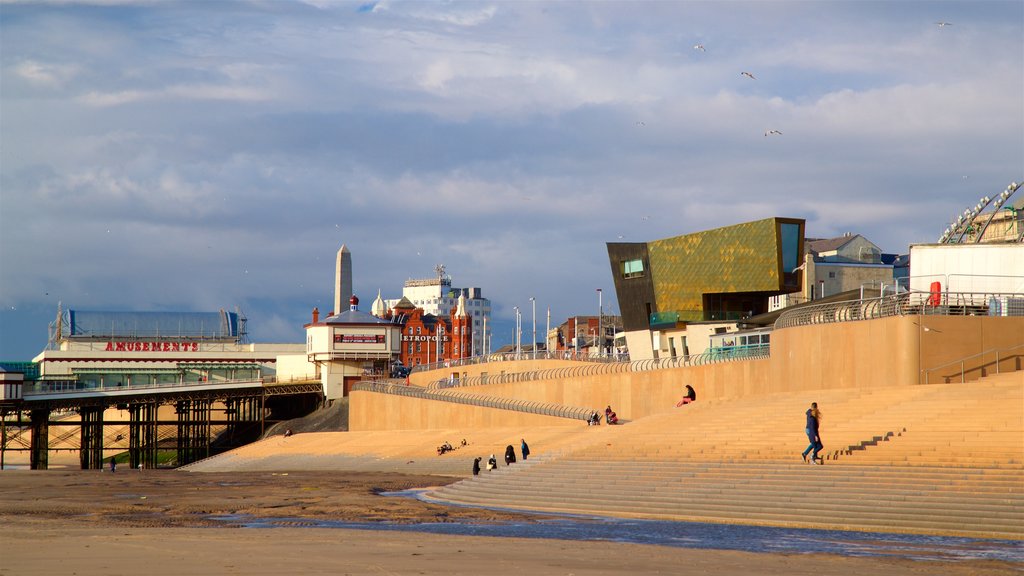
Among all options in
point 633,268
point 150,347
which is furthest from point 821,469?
point 150,347

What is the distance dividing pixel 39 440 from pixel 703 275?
43.3 m

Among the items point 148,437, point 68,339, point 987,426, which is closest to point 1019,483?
point 987,426

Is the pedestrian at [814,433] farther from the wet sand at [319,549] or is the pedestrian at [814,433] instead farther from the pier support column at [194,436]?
the pier support column at [194,436]

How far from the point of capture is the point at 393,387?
241 ft

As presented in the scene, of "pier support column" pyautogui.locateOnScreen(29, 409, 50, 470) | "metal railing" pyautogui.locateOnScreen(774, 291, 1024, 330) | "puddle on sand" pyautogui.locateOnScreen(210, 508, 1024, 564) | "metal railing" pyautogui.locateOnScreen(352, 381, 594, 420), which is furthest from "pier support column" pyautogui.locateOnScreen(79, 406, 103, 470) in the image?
"puddle on sand" pyautogui.locateOnScreen(210, 508, 1024, 564)

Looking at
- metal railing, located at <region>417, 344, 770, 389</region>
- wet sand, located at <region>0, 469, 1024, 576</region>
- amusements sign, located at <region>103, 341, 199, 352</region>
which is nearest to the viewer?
wet sand, located at <region>0, 469, 1024, 576</region>

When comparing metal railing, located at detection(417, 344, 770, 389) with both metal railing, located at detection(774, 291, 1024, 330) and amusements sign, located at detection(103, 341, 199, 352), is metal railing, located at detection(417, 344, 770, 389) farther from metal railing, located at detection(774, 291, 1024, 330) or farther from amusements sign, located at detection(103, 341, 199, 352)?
amusements sign, located at detection(103, 341, 199, 352)

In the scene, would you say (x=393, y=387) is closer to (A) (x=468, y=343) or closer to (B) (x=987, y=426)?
(B) (x=987, y=426)

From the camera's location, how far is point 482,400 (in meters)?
64.6

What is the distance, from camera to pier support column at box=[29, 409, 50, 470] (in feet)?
249

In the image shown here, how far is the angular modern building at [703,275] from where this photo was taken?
73500 millimetres

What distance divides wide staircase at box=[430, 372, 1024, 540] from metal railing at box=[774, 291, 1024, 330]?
127 inches

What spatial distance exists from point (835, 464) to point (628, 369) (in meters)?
32.2

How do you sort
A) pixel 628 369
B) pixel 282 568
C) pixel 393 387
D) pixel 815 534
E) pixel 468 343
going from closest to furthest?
pixel 282 568 < pixel 815 534 < pixel 628 369 < pixel 393 387 < pixel 468 343
